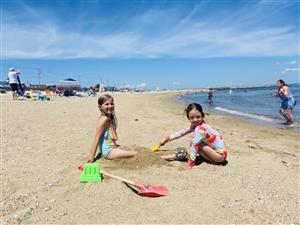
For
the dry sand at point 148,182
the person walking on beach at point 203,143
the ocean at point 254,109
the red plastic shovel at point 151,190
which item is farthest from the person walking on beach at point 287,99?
the red plastic shovel at point 151,190

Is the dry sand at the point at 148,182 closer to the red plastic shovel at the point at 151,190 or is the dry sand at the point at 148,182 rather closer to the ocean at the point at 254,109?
the red plastic shovel at the point at 151,190

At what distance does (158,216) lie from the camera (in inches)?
107

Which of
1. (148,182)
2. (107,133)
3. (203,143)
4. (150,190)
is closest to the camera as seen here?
(150,190)

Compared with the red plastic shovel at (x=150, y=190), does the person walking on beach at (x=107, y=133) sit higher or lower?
higher

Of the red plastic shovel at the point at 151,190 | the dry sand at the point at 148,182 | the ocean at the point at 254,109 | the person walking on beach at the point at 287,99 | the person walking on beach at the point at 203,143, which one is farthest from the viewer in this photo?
the ocean at the point at 254,109

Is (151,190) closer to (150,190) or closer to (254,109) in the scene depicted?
(150,190)

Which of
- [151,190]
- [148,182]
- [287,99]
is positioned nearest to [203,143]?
[148,182]

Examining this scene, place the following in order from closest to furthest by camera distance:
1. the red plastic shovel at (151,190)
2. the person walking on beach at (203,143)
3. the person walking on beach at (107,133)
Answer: the red plastic shovel at (151,190), the person walking on beach at (203,143), the person walking on beach at (107,133)

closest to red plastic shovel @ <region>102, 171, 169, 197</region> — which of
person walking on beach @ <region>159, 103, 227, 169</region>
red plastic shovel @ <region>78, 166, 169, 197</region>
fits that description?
red plastic shovel @ <region>78, 166, 169, 197</region>

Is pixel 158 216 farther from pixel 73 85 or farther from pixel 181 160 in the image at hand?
pixel 73 85

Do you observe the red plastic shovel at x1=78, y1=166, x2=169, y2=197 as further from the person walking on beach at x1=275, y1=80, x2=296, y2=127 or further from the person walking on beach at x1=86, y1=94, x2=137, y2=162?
the person walking on beach at x1=275, y1=80, x2=296, y2=127

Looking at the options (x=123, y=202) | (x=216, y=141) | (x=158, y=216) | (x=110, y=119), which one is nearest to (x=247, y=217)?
(x=158, y=216)

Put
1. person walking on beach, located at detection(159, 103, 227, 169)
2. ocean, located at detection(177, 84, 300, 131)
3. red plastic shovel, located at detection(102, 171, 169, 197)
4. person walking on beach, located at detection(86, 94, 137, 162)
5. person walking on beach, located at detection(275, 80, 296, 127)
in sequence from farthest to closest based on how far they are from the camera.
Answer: ocean, located at detection(177, 84, 300, 131) → person walking on beach, located at detection(275, 80, 296, 127) → person walking on beach, located at detection(86, 94, 137, 162) → person walking on beach, located at detection(159, 103, 227, 169) → red plastic shovel, located at detection(102, 171, 169, 197)

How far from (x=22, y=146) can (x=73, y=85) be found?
141 feet
